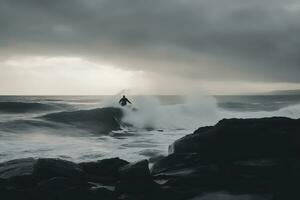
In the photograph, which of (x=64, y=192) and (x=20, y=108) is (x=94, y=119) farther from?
(x=64, y=192)

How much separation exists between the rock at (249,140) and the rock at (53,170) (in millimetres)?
2686

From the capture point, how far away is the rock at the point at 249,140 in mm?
8352

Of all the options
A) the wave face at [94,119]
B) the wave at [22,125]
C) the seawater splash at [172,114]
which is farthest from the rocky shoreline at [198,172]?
the seawater splash at [172,114]

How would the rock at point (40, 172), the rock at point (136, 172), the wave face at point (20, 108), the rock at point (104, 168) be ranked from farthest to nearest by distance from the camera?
the wave face at point (20, 108) → the rock at point (104, 168) → the rock at point (40, 172) → the rock at point (136, 172)

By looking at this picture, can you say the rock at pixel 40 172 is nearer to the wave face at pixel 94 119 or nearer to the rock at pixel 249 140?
the rock at pixel 249 140

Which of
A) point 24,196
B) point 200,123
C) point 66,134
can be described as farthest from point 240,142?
point 200,123

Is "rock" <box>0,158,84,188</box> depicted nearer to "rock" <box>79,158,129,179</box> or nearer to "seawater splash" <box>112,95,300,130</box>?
"rock" <box>79,158,129,179</box>

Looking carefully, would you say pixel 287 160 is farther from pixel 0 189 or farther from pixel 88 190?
pixel 0 189

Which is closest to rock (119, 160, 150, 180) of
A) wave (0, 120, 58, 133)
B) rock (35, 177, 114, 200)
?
rock (35, 177, 114, 200)

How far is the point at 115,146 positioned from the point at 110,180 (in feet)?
22.4

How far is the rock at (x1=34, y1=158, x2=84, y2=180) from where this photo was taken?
25.4 ft

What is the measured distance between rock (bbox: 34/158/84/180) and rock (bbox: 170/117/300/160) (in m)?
2.69

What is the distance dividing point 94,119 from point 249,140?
18912mm

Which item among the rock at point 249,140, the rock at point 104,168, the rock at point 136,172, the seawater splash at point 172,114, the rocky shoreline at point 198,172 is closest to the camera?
the rocky shoreline at point 198,172
